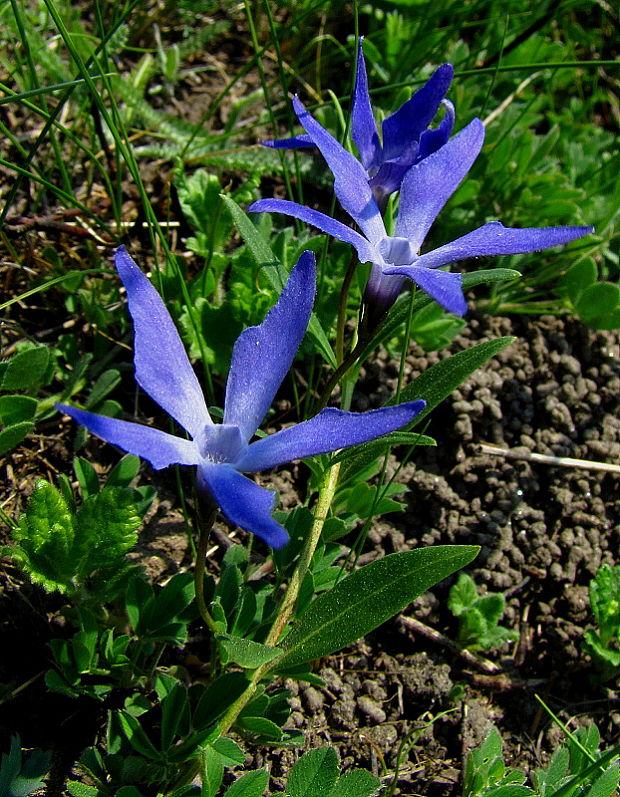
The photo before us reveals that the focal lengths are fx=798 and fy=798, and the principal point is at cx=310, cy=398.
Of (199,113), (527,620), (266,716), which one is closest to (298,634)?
(266,716)

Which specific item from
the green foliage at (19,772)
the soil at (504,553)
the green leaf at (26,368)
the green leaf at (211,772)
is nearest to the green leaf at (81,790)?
the green foliage at (19,772)

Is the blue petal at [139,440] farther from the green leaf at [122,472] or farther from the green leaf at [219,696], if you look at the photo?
the green leaf at [122,472]

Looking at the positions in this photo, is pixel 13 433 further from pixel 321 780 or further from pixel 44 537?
pixel 321 780

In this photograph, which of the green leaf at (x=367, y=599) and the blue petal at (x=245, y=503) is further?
the green leaf at (x=367, y=599)

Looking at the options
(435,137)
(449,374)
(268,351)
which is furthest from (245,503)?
(435,137)

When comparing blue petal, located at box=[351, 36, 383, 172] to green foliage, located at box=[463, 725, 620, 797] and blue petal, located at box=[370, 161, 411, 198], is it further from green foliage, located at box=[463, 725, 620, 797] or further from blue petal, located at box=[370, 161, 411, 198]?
green foliage, located at box=[463, 725, 620, 797]

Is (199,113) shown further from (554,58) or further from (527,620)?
(527,620)
